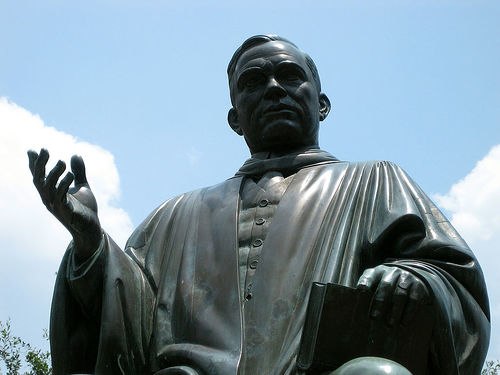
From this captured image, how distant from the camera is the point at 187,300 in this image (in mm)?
6715

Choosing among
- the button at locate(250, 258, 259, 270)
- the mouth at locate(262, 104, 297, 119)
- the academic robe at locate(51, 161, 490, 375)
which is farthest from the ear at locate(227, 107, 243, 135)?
the button at locate(250, 258, 259, 270)

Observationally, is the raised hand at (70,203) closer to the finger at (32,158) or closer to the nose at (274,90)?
the finger at (32,158)

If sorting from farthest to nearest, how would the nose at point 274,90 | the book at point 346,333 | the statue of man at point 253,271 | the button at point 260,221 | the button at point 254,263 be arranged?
the nose at point 274,90 < the button at point 260,221 < the button at point 254,263 < the statue of man at point 253,271 < the book at point 346,333

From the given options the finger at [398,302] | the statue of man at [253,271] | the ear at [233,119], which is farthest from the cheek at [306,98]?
the finger at [398,302]

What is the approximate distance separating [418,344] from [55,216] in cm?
235

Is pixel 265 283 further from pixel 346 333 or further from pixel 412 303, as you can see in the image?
pixel 412 303

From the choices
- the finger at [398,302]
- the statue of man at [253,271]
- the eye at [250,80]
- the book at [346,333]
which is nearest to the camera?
the book at [346,333]

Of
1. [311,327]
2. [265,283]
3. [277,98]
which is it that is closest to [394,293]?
[311,327]

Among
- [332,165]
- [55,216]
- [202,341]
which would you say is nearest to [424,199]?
[332,165]

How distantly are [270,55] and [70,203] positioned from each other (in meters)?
2.10

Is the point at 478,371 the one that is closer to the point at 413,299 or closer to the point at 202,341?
the point at 413,299

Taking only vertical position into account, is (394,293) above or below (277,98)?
below

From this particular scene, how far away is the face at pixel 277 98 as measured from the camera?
25.4 ft

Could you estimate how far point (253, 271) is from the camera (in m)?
6.73
